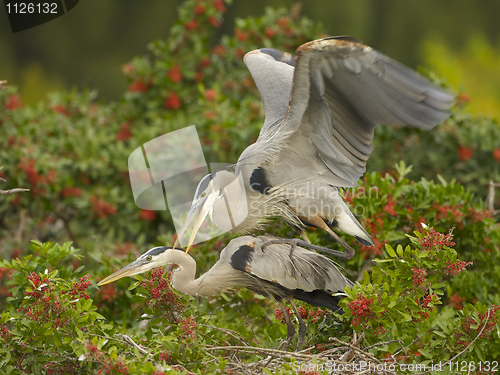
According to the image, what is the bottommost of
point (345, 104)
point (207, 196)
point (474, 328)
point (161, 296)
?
point (474, 328)

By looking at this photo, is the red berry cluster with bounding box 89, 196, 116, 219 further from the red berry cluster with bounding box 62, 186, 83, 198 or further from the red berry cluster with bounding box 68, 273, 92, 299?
the red berry cluster with bounding box 68, 273, 92, 299

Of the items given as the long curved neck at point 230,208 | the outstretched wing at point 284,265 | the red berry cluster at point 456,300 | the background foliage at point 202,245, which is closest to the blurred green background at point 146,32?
the background foliage at point 202,245

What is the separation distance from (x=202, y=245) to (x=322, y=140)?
1.25 m

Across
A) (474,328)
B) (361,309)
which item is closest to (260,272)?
(361,309)

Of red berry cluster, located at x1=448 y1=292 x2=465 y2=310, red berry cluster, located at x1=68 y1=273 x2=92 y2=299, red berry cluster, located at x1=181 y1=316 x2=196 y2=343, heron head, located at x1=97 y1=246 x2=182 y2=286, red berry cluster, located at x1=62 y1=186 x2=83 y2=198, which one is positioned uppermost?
heron head, located at x1=97 y1=246 x2=182 y2=286

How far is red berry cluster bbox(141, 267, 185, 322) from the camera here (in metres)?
2.56

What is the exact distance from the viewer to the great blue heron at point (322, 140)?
2387mm

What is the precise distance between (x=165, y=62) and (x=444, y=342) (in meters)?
4.38

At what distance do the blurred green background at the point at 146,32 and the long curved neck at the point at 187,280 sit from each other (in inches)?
424

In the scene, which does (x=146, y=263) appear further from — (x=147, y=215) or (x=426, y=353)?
(x=147, y=215)

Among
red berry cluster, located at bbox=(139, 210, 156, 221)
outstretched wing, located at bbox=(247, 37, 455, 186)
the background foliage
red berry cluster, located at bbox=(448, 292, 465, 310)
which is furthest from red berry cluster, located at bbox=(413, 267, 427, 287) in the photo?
red berry cluster, located at bbox=(139, 210, 156, 221)

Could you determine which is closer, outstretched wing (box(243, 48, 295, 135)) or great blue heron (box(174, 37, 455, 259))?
great blue heron (box(174, 37, 455, 259))

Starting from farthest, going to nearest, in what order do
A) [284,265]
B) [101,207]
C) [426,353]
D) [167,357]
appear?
1. [101,207]
2. [426,353]
3. [284,265]
4. [167,357]

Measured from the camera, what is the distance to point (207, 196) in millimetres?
2449
